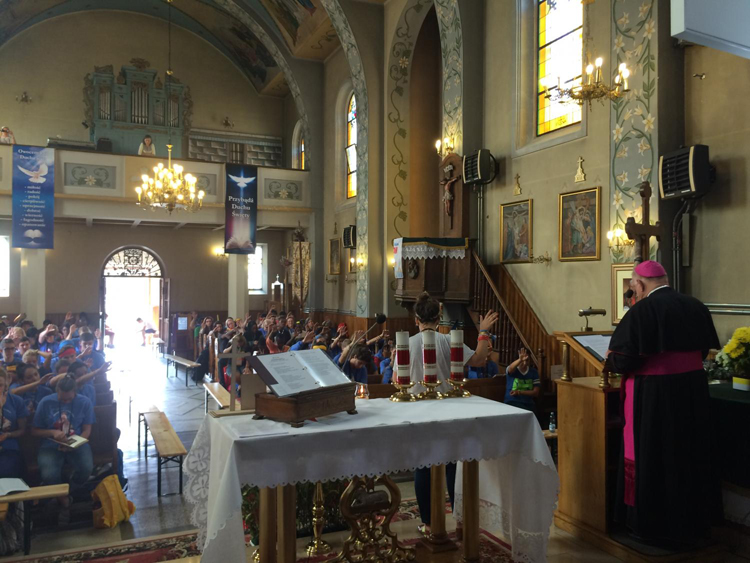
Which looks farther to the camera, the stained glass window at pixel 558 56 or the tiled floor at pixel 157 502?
the stained glass window at pixel 558 56

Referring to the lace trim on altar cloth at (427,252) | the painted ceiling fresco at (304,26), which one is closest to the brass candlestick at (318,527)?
the lace trim on altar cloth at (427,252)

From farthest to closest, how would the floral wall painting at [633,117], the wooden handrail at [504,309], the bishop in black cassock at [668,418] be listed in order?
the wooden handrail at [504,309] < the floral wall painting at [633,117] < the bishop in black cassock at [668,418]

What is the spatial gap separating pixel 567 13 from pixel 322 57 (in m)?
9.66

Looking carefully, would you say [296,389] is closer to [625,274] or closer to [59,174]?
[625,274]

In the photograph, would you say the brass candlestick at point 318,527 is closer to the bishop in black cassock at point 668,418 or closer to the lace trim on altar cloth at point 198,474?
the lace trim on altar cloth at point 198,474

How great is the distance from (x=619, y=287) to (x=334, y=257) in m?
10.2

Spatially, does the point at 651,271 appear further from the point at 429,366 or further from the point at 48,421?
the point at 48,421

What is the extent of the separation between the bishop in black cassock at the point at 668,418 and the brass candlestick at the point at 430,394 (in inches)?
43.9

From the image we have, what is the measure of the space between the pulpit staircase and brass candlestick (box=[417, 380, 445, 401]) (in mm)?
4704

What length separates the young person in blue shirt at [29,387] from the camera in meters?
5.82

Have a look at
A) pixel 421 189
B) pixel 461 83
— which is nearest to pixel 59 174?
pixel 421 189

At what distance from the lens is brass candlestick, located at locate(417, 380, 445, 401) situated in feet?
12.5

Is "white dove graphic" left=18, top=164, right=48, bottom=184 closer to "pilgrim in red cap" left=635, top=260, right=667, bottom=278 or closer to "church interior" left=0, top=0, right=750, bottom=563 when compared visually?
"church interior" left=0, top=0, right=750, bottom=563

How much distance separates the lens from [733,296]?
649 cm
